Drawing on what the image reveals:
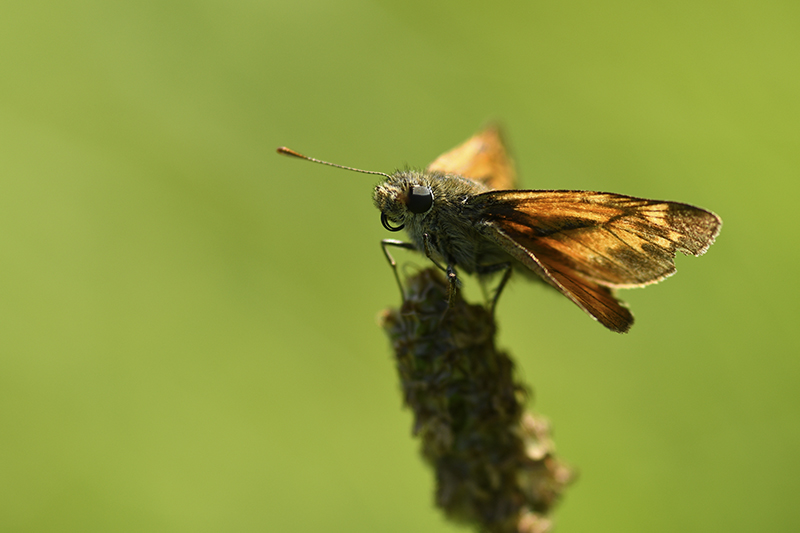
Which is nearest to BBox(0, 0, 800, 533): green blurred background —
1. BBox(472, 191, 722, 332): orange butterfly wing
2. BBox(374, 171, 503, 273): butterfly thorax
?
BBox(472, 191, 722, 332): orange butterfly wing

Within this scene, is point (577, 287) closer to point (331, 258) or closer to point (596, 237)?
point (596, 237)

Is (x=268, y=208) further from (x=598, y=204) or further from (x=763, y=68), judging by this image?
(x=763, y=68)

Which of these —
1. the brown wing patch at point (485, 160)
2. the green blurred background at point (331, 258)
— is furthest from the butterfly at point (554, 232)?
the green blurred background at point (331, 258)

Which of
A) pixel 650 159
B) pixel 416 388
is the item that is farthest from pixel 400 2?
pixel 416 388

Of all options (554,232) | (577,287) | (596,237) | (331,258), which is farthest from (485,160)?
(331,258)

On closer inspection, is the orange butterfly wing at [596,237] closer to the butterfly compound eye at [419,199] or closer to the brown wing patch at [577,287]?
the brown wing patch at [577,287]

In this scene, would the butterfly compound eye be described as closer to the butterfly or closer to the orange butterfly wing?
the butterfly
